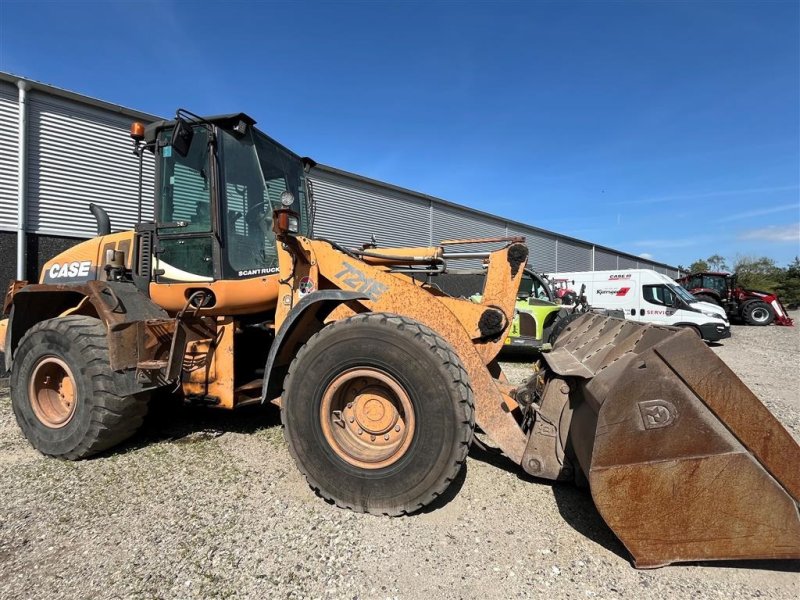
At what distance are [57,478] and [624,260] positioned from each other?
4801cm

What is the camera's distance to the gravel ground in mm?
2307

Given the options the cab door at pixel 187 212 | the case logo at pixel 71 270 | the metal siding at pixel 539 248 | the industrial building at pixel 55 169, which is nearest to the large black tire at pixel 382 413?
the cab door at pixel 187 212

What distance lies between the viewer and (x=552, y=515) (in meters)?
2.92

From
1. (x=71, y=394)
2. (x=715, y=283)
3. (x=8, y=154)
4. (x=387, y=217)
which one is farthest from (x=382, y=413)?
(x=715, y=283)

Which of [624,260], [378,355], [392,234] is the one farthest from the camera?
[624,260]

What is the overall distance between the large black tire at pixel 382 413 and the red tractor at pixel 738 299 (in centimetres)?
2097

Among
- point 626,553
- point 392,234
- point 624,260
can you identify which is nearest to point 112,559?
point 626,553

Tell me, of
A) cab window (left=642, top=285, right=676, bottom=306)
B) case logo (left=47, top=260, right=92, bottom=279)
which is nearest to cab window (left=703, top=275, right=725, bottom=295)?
cab window (left=642, top=285, right=676, bottom=306)

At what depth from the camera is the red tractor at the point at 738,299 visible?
65.2 feet

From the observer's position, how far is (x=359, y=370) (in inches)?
115

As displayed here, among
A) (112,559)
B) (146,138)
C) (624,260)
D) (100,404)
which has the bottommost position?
(112,559)

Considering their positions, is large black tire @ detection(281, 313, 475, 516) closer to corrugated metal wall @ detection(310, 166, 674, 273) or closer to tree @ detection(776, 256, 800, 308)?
corrugated metal wall @ detection(310, 166, 674, 273)

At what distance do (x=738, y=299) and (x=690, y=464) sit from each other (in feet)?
75.9

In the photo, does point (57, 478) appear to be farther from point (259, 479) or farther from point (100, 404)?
point (259, 479)
